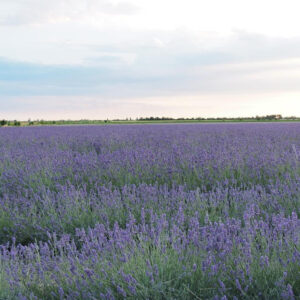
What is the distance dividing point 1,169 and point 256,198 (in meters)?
3.71

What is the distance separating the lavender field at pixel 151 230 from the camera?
1808mm

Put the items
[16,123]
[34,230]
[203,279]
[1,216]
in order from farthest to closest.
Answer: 1. [16,123]
2. [1,216]
3. [34,230]
4. [203,279]

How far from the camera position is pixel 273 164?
472cm

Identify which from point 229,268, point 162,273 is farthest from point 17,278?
point 229,268

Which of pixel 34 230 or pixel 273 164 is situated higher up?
pixel 273 164

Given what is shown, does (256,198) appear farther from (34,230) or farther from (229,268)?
(34,230)

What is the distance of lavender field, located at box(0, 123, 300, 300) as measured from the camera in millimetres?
1808

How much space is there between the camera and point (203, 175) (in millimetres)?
4441

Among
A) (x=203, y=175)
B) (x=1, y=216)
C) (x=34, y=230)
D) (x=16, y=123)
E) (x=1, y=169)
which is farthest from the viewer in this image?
(x=16, y=123)

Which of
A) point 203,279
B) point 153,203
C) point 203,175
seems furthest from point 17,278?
point 203,175

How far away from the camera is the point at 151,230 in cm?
219

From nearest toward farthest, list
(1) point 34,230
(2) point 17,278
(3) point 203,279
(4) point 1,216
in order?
1. (3) point 203,279
2. (2) point 17,278
3. (1) point 34,230
4. (4) point 1,216

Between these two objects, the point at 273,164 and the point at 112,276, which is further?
the point at 273,164

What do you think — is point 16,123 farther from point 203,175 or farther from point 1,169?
point 203,175
